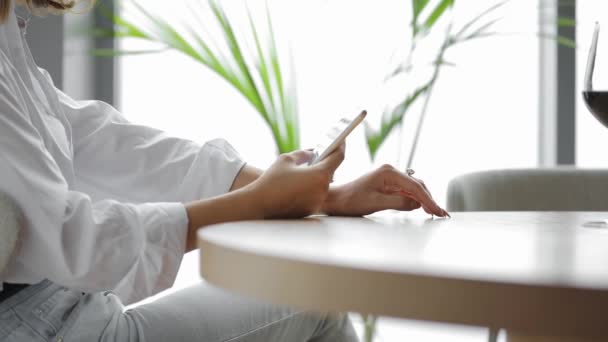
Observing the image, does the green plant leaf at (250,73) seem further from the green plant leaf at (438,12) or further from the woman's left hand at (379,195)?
the woman's left hand at (379,195)

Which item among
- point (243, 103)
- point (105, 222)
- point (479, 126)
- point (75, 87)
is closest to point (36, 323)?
point (105, 222)

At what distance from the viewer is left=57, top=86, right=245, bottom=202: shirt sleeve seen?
1239 mm

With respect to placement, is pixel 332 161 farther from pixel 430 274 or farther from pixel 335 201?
pixel 430 274

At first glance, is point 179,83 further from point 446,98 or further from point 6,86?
point 6,86

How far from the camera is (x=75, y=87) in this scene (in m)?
2.58

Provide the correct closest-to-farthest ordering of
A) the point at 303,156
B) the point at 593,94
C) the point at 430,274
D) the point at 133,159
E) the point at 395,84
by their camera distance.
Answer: the point at 430,274
the point at 593,94
the point at 303,156
the point at 133,159
the point at 395,84

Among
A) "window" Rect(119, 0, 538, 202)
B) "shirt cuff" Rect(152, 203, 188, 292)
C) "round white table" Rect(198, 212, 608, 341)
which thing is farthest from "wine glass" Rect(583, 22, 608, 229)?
"window" Rect(119, 0, 538, 202)

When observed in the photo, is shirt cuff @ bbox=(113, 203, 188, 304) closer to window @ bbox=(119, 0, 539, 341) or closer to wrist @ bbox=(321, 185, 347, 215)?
wrist @ bbox=(321, 185, 347, 215)

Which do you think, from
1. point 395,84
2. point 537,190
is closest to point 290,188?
point 537,190

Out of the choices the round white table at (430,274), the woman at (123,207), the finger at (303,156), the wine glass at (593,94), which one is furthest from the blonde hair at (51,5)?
the wine glass at (593,94)

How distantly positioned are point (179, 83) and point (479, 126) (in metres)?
1.29

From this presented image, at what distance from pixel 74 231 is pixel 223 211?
6.6 inches

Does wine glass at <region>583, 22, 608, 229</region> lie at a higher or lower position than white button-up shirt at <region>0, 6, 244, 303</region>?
higher

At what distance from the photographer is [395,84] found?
273cm
